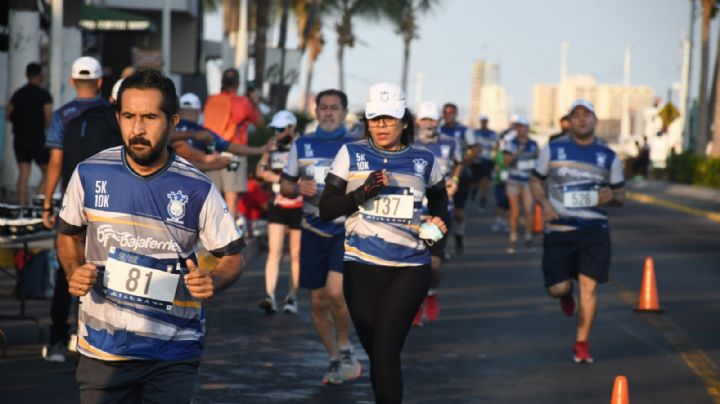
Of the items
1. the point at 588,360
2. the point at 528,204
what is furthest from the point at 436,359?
the point at 528,204

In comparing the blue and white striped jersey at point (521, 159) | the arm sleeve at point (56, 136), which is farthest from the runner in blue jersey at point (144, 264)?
the blue and white striped jersey at point (521, 159)

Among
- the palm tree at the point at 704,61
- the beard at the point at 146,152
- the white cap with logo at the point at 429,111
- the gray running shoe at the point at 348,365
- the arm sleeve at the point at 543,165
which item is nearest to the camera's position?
the beard at the point at 146,152

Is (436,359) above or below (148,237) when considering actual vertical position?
below

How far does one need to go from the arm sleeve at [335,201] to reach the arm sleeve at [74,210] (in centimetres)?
299

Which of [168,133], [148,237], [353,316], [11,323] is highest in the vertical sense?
[168,133]

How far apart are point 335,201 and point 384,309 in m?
0.71

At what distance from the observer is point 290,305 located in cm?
1520

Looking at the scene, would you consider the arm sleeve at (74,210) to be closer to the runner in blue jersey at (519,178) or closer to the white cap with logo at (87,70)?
the white cap with logo at (87,70)

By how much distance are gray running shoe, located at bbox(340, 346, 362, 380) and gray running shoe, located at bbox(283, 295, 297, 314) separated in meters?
4.12

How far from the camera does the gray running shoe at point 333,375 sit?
10742 mm

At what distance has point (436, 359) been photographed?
12039 millimetres

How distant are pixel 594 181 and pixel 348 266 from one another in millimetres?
3875

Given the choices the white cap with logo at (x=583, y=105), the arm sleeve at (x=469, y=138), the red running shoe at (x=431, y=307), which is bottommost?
the red running shoe at (x=431, y=307)

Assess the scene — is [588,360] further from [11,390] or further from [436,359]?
[11,390]
